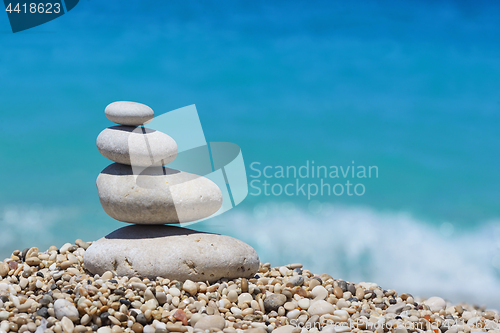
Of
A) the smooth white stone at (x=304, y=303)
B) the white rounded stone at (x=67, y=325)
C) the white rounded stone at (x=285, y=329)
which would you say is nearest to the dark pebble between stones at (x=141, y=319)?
the white rounded stone at (x=67, y=325)

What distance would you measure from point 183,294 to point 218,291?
59cm

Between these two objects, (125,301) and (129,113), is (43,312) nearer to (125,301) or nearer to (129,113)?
(125,301)

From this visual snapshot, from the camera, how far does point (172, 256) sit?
26.4 feet

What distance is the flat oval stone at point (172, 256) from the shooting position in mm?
8016

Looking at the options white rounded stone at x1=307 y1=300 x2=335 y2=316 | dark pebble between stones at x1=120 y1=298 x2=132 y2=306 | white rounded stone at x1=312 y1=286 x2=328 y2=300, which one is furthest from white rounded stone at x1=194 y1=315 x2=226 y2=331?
white rounded stone at x1=312 y1=286 x2=328 y2=300

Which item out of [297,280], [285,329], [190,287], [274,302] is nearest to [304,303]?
[274,302]

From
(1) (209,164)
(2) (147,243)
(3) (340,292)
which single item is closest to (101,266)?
(2) (147,243)

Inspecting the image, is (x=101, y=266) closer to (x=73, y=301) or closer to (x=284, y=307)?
(x=73, y=301)

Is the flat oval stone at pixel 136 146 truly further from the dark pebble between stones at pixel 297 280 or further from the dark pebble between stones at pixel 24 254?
the dark pebble between stones at pixel 297 280

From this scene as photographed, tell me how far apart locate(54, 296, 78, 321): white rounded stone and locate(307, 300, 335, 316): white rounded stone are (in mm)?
3440

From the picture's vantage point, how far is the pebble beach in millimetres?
6629

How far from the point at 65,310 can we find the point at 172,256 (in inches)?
78.2

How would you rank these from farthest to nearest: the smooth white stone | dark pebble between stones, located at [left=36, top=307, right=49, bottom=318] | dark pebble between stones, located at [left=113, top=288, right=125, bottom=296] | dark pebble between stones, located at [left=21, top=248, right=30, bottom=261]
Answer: dark pebble between stones, located at [left=21, top=248, right=30, bottom=261] < the smooth white stone < dark pebble between stones, located at [left=113, top=288, right=125, bottom=296] < dark pebble between stones, located at [left=36, top=307, right=49, bottom=318]

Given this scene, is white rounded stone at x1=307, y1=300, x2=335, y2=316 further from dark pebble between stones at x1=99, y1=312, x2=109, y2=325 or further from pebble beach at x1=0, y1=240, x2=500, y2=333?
dark pebble between stones at x1=99, y1=312, x2=109, y2=325
